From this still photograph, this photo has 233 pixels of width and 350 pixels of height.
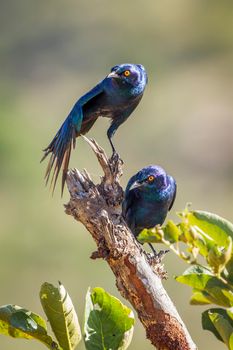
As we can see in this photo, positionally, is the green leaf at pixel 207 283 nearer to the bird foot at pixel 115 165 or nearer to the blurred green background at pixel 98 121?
the bird foot at pixel 115 165

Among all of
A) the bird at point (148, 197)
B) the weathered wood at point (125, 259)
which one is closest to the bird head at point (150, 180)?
the bird at point (148, 197)

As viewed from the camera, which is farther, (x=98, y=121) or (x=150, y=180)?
(x=98, y=121)

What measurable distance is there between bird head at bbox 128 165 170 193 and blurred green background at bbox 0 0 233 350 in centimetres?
621

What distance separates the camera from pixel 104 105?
22.9 ft

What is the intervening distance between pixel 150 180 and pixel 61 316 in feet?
12.4

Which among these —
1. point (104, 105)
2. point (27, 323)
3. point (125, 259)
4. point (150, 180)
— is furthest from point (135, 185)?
point (27, 323)

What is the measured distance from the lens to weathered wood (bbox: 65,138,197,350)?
385 cm

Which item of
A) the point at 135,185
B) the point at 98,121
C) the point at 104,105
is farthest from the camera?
the point at 98,121

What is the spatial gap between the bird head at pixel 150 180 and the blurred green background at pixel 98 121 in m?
6.21

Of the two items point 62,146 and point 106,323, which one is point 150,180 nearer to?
point 62,146

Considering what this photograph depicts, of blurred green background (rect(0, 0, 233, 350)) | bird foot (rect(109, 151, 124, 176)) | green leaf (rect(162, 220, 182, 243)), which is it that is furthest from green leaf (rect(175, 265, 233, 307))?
→ blurred green background (rect(0, 0, 233, 350))

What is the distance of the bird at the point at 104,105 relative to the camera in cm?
674

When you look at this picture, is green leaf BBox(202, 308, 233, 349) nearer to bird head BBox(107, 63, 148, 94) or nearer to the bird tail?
the bird tail

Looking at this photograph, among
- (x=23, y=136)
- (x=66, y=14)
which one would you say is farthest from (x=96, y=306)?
(x=66, y=14)
